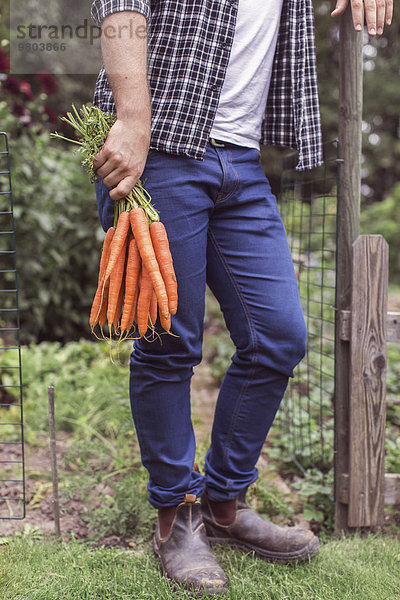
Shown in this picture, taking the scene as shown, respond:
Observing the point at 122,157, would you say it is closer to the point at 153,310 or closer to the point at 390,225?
the point at 153,310

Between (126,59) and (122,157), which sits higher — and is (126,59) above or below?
above

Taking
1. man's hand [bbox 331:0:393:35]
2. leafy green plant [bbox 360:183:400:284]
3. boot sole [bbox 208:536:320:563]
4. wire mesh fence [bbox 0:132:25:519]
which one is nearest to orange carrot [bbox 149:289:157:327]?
wire mesh fence [bbox 0:132:25:519]

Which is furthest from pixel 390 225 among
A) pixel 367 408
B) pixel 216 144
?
pixel 216 144

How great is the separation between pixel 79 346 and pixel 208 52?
2408 millimetres

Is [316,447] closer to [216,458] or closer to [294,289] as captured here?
[216,458]

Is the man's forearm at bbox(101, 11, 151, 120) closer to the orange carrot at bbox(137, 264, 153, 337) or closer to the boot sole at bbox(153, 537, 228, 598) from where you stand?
the orange carrot at bbox(137, 264, 153, 337)

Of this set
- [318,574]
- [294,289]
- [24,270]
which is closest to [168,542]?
[318,574]

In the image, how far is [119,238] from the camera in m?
1.44

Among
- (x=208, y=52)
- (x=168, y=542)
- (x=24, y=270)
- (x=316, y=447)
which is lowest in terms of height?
(x=316, y=447)

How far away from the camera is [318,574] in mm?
1635

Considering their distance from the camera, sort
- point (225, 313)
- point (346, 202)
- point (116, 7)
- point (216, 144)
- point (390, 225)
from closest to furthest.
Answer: point (116, 7), point (216, 144), point (225, 313), point (346, 202), point (390, 225)

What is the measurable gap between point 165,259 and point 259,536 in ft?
3.08

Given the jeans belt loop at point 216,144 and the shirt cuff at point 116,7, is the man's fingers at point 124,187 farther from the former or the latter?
the shirt cuff at point 116,7

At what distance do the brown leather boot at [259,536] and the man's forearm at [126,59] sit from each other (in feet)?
4.07
